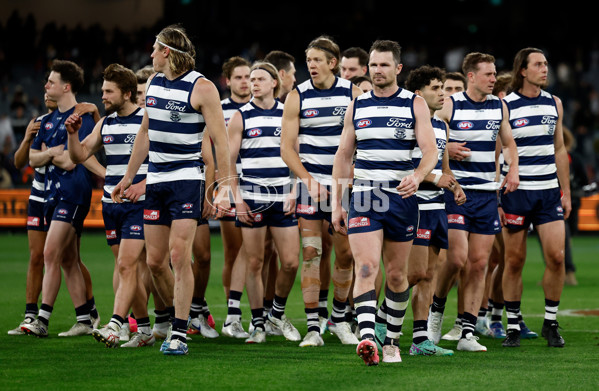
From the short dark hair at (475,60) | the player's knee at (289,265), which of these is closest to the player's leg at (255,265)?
the player's knee at (289,265)

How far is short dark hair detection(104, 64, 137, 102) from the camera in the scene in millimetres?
8438

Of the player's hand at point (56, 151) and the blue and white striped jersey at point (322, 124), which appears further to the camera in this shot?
the player's hand at point (56, 151)

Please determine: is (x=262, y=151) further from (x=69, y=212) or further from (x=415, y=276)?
(x=415, y=276)

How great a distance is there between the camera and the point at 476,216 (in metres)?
8.60

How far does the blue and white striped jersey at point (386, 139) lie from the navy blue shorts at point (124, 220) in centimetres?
212

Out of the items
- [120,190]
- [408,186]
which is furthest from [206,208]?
[408,186]

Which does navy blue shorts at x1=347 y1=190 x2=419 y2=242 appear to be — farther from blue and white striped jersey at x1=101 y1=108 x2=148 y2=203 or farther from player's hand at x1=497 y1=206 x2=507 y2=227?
blue and white striped jersey at x1=101 y1=108 x2=148 y2=203

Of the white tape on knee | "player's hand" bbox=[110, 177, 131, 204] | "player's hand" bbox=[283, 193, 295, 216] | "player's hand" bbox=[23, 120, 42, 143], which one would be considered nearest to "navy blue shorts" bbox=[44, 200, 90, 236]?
"player's hand" bbox=[23, 120, 42, 143]

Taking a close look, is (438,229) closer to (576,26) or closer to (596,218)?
(596,218)

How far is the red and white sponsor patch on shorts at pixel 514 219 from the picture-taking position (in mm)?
8898

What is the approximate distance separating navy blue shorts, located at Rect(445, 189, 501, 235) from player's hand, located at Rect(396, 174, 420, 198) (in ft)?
5.76

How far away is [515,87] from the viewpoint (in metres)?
9.26

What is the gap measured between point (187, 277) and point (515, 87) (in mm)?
3879

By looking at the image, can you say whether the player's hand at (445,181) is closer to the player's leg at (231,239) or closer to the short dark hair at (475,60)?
the short dark hair at (475,60)
